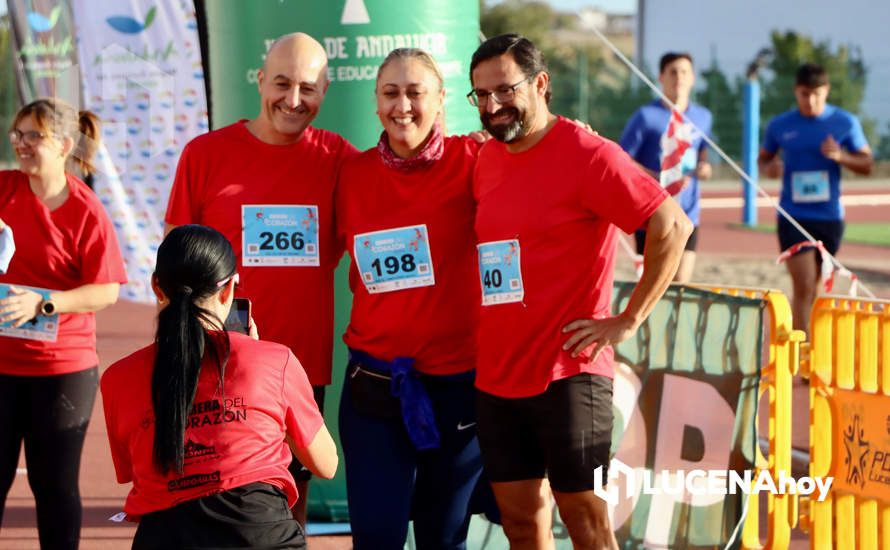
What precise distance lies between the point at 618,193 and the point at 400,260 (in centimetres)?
74

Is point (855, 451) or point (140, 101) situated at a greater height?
point (140, 101)

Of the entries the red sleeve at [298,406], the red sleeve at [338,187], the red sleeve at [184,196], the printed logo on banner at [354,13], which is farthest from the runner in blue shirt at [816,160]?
the red sleeve at [298,406]

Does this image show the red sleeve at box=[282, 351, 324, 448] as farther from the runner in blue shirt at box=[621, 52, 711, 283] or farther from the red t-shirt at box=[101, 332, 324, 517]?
the runner in blue shirt at box=[621, 52, 711, 283]

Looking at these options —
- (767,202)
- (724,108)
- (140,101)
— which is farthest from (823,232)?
(724,108)

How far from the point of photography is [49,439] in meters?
4.95

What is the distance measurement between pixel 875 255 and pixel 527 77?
15204 millimetres

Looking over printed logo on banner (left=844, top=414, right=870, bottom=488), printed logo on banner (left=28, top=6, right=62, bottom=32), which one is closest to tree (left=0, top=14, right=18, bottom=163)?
printed logo on banner (left=28, top=6, right=62, bottom=32)

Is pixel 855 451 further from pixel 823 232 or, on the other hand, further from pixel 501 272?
pixel 823 232

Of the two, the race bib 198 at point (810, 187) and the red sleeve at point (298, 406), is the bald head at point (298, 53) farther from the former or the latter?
the race bib 198 at point (810, 187)

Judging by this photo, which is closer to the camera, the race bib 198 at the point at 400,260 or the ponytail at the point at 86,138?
the race bib 198 at the point at 400,260

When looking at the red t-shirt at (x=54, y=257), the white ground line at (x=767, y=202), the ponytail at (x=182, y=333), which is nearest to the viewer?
the ponytail at (x=182, y=333)

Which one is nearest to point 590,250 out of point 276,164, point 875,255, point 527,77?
point 527,77

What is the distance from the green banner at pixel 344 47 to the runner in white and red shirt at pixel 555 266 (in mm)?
1668

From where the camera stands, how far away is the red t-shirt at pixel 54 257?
4922mm
